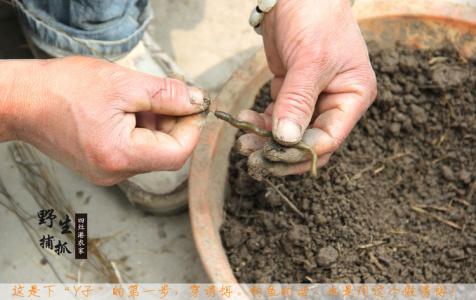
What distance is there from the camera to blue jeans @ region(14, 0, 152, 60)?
65.5 inches

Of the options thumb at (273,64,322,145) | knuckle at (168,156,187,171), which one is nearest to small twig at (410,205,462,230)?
thumb at (273,64,322,145)

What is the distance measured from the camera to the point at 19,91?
1170 millimetres

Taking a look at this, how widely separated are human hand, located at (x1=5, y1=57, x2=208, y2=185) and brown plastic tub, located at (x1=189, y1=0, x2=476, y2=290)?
287 mm

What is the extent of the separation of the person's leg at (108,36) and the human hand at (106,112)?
46cm

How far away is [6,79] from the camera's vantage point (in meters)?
1.18

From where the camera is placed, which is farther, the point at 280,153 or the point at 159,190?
the point at 159,190

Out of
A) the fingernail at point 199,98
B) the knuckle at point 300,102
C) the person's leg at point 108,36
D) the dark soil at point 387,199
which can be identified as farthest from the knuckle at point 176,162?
the person's leg at point 108,36

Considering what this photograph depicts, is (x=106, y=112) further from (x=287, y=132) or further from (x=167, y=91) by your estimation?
(x=287, y=132)

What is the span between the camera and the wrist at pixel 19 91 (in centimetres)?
117

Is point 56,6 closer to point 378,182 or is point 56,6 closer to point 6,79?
point 6,79

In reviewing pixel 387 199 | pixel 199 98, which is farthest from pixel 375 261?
pixel 199 98

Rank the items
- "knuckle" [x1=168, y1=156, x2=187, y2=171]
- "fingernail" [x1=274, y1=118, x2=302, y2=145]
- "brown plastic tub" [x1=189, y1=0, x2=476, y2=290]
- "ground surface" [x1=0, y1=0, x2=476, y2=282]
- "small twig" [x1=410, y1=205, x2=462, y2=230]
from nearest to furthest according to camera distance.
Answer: "fingernail" [x1=274, y1=118, x2=302, y2=145] → "knuckle" [x1=168, y1=156, x2=187, y2=171] → "brown plastic tub" [x1=189, y1=0, x2=476, y2=290] → "small twig" [x1=410, y1=205, x2=462, y2=230] → "ground surface" [x1=0, y1=0, x2=476, y2=282]

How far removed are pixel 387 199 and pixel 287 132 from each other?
605 mm

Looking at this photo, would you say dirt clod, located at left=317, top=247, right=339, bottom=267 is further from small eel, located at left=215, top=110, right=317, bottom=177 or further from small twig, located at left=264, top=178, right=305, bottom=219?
small eel, located at left=215, top=110, right=317, bottom=177
